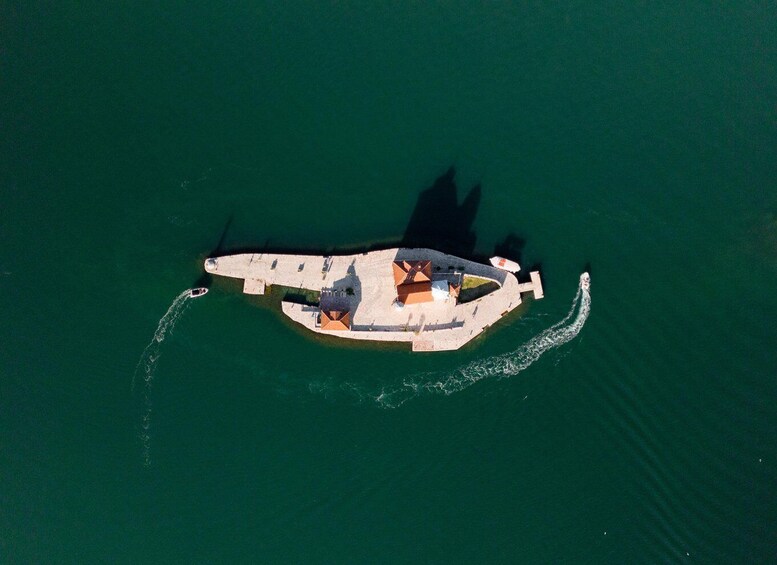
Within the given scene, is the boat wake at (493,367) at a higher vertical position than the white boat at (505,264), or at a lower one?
lower

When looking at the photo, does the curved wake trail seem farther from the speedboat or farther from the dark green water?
the speedboat

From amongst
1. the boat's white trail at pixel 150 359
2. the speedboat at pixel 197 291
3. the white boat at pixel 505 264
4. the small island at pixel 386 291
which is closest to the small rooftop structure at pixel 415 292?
the small island at pixel 386 291

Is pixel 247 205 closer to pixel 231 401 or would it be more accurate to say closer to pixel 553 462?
pixel 231 401

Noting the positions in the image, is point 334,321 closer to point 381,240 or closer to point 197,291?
point 381,240

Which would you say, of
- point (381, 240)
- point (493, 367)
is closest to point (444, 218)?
point (381, 240)

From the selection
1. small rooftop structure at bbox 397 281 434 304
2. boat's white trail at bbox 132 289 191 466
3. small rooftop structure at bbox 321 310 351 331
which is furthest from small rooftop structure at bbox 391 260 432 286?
boat's white trail at bbox 132 289 191 466

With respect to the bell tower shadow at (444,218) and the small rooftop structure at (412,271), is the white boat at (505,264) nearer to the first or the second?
the bell tower shadow at (444,218)
